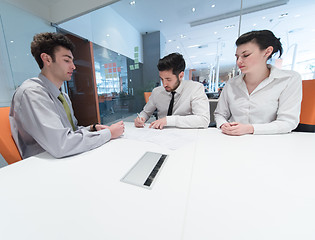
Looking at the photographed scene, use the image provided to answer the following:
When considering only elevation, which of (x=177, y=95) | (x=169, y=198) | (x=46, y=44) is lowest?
(x=169, y=198)

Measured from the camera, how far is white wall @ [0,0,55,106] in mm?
2082

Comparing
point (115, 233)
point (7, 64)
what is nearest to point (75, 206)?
point (115, 233)

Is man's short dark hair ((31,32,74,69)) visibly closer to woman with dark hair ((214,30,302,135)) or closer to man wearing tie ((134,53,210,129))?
man wearing tie ((134,53,210,129))

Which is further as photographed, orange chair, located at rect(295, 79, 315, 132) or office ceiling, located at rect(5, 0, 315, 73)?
office ceiling, located at rect(5, 0, 315, 73)

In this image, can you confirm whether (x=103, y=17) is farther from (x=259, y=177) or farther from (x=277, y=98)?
(x=259, y=177)

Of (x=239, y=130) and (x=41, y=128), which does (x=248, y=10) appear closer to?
(x=239, y=130)

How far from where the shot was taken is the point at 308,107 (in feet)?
3.47

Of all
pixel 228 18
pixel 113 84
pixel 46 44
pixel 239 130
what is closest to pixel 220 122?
pixel 239 130

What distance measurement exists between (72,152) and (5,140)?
0.34m

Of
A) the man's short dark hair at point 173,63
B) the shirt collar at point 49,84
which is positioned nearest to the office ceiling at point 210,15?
the man's short dark hair at point 173,63

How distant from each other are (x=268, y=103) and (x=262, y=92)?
0.10 m

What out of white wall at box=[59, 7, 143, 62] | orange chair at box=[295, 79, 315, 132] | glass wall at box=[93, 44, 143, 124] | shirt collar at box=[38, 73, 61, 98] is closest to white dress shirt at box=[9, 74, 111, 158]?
shirt collar at box=[38, 73, 61, 98]

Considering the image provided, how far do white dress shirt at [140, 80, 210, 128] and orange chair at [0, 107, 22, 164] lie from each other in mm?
933

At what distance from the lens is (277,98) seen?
1.03 m
